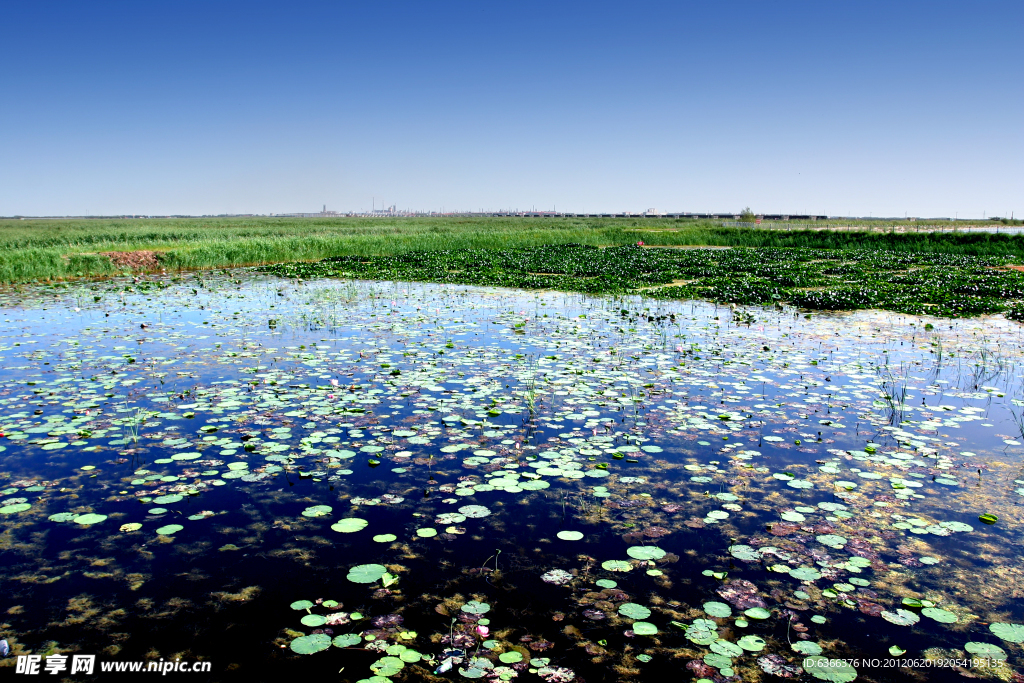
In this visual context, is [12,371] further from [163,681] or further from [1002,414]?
[1002,414]

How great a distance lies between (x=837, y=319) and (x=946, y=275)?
11457 millimetres

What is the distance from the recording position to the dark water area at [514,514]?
11.1 feet

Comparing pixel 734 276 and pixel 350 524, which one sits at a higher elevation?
pixel 734 276

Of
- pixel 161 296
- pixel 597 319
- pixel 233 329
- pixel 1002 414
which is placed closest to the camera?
pixel 1002 414

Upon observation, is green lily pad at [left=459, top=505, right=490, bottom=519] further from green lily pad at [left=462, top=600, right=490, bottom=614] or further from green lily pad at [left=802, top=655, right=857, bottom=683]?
green lily pad at [left=802, top=655, right=857, bottom=683]

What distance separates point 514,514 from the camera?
4820 mm

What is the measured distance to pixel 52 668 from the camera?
3.21m

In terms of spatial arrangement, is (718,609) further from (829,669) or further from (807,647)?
(829,669)

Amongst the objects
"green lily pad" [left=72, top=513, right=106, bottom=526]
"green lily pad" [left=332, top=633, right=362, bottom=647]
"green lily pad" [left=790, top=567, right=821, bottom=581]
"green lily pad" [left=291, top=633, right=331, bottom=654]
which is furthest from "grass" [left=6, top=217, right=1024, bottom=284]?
"green lily pad" [left=790, top=567, right=821, bottom=581]

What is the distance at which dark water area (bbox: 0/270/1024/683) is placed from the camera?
3.39m

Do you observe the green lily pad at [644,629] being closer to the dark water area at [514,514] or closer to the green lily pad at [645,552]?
the dark water area at [514,514]

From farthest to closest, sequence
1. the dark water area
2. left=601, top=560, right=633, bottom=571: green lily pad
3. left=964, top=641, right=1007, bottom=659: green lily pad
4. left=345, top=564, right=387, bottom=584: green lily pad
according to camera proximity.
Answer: left=601, top=560, right=633, bottom=571: green lily pad → left=345, top=564, right=387, bottom=584: green lily pad → the dark water area → left=964, top=641, right=1007, bottom=659: green lily pad

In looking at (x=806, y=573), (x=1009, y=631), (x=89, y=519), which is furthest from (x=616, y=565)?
(x=89, y=519)

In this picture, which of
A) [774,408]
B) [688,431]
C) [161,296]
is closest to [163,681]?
[688,431]
